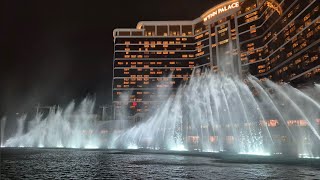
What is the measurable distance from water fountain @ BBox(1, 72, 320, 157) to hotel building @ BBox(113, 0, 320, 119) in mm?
43192

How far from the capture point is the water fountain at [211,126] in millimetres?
50344

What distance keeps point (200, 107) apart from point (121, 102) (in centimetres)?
11684

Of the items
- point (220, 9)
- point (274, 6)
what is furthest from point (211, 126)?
point (220, 9)

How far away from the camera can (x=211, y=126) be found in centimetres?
5503

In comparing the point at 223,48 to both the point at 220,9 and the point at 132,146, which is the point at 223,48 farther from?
the point at 132,146

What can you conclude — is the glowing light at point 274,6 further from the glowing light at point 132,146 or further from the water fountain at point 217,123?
the glowing light at point 132,146

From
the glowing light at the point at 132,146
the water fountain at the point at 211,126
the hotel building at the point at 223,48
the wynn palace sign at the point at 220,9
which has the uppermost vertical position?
the wynn palace sign at the point at 220,9

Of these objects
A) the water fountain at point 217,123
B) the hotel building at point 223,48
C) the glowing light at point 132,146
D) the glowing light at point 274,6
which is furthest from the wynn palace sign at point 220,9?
the glowing light at point 132,146

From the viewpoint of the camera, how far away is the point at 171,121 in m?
65.8

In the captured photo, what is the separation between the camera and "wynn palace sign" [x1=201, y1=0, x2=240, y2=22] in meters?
156

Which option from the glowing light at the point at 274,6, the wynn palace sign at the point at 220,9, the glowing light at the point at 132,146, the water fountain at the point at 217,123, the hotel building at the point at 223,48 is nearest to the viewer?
the water fountain at the point at 217,123

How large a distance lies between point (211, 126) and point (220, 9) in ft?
400

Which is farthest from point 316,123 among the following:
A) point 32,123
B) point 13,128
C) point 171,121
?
point 13,128

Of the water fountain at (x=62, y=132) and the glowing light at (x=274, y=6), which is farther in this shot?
the glowing light at (x=274, y=6)
